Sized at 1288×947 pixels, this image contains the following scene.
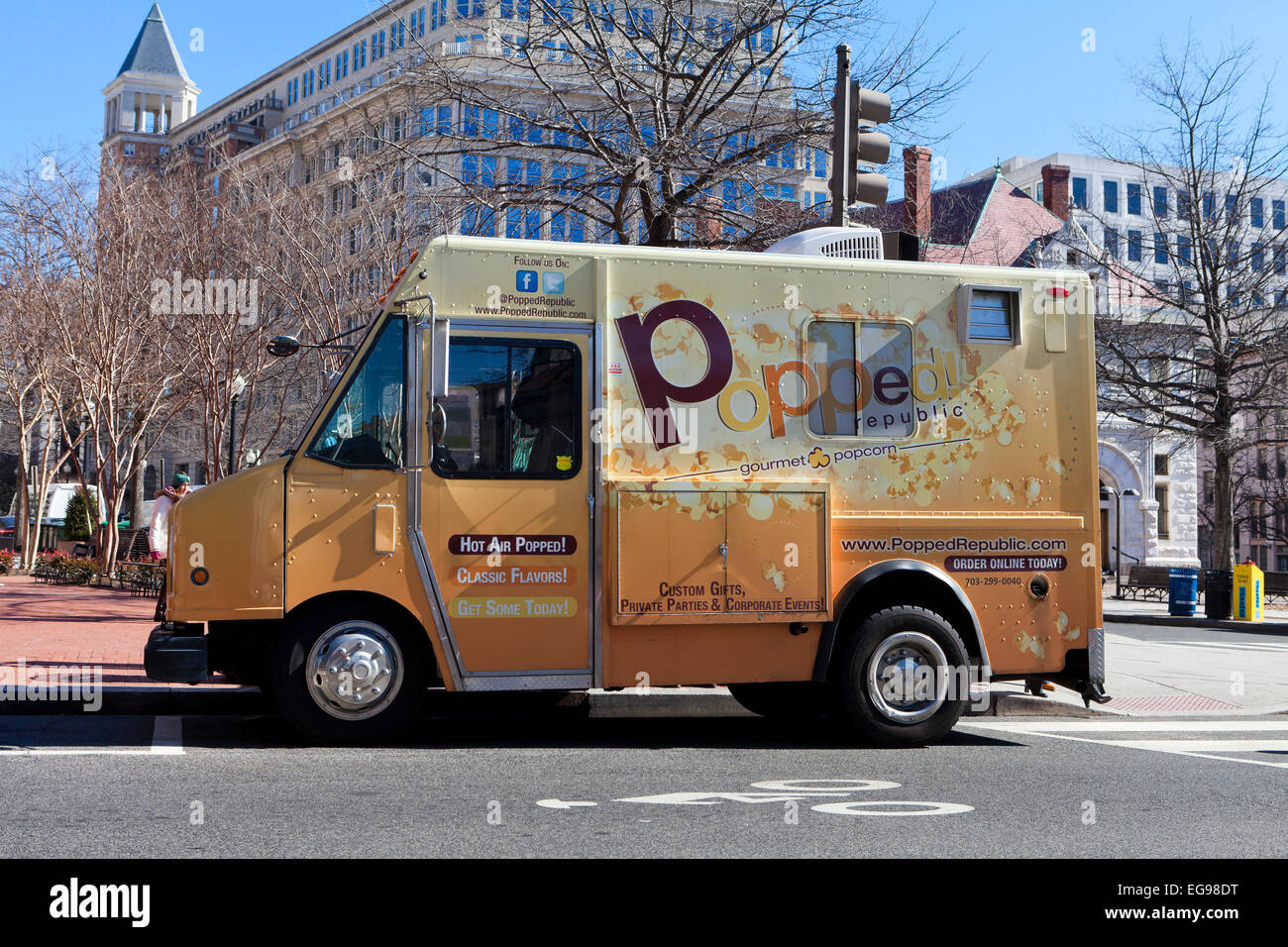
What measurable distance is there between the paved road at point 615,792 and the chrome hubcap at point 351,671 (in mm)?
298

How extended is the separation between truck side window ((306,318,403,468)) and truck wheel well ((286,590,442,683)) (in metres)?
0.83

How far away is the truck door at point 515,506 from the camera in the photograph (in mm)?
8328

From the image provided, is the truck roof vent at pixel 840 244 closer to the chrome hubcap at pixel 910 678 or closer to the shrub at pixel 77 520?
the chrome hubcap at pixel 910 678

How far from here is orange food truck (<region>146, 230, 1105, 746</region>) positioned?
8219mm

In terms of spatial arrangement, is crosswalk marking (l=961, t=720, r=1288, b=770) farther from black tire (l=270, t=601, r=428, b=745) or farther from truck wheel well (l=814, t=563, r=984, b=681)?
black tire (l=270, t=601, r=428, b=745)

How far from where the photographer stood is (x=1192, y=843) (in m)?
5.95

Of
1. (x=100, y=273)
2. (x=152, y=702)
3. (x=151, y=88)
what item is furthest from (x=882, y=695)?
(x=151, y=88)

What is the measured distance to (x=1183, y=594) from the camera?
93.1 ft

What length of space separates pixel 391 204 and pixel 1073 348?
50.3 ft

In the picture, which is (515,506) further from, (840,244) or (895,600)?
(840,244)

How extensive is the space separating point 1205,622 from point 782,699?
19.9m
